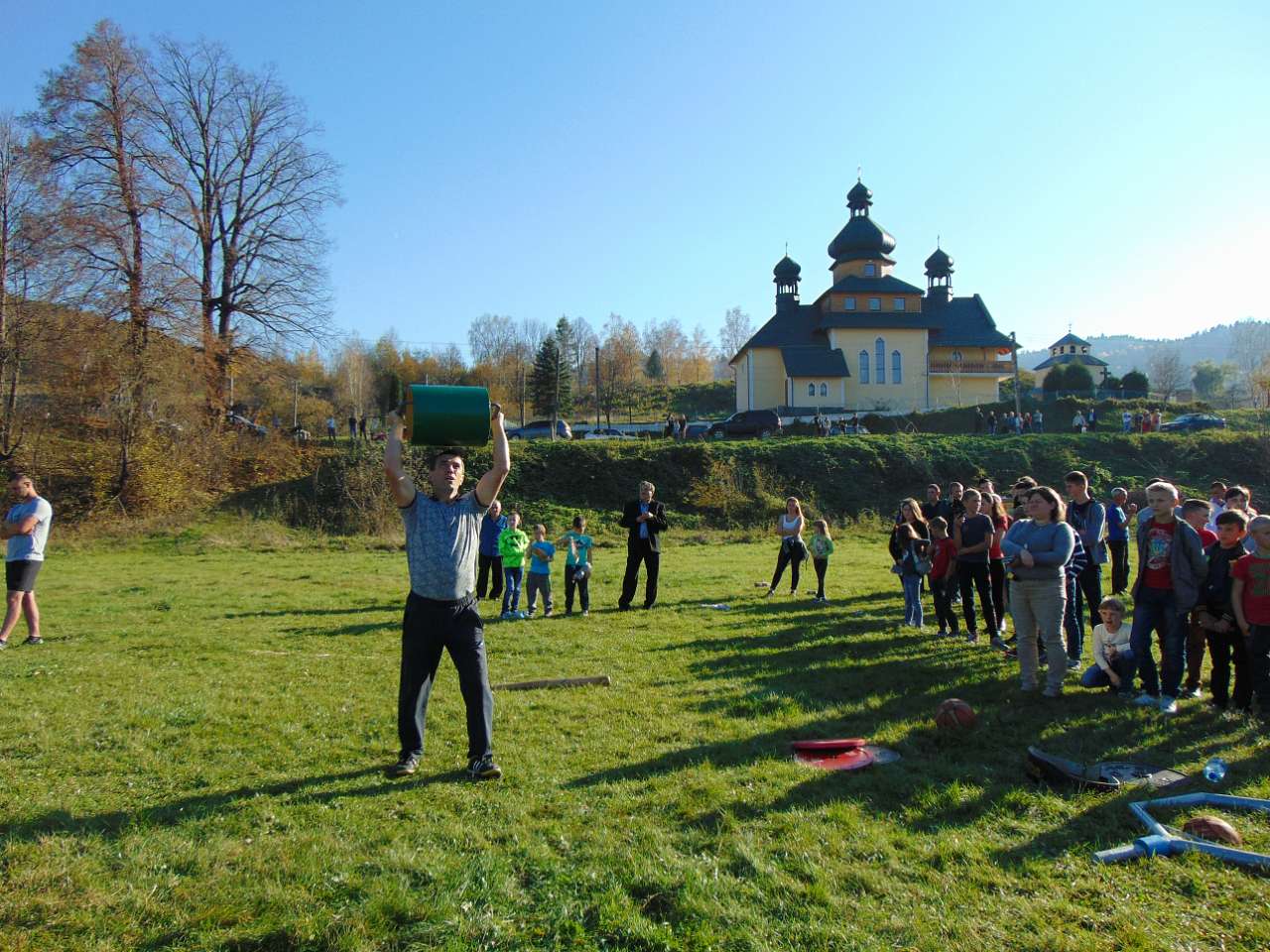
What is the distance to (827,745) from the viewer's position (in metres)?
5.82

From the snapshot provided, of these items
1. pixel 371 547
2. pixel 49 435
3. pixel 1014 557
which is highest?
pixel 49 435

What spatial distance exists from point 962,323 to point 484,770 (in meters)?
67.6

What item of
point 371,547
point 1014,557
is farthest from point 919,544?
point 371,547

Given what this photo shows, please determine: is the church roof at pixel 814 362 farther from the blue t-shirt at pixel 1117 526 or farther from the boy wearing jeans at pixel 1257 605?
the boy wearing jeans at pixel 1257 605

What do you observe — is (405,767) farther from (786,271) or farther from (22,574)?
(786,271)

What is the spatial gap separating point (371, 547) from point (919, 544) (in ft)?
58.0

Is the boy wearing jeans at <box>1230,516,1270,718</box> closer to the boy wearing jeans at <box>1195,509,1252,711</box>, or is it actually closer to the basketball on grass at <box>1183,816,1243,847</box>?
the boy wearing jeans at <box>1195,509,1252,711</box>

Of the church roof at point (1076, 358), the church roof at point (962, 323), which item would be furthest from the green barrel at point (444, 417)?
the church roof at point (1076, 358)

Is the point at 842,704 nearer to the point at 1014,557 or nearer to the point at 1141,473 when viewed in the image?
the point at 1014,557

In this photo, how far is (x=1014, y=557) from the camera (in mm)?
→ 7250

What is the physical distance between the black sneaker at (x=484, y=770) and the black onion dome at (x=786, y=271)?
64.8 m

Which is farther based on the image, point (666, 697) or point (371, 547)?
point (371, 547)

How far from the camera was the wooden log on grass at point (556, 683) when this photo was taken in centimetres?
759

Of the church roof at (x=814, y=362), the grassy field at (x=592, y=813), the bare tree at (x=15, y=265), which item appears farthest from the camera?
the church roof at (x=814, y=362)
